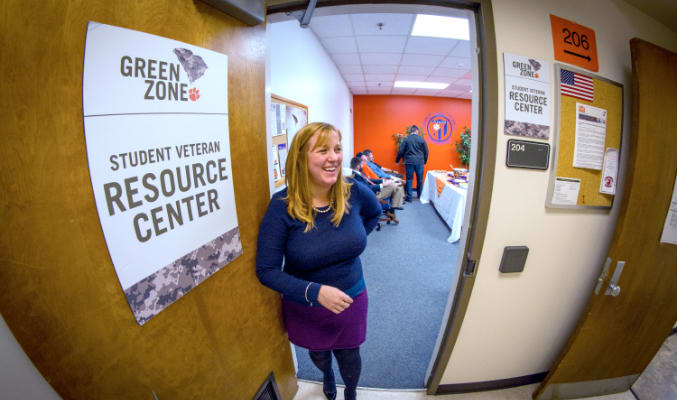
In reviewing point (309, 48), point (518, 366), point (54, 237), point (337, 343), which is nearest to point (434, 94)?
point (309, 48)

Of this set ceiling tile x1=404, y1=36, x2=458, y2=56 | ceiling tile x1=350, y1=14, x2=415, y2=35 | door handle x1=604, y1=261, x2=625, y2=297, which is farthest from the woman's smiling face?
ceiling tile x1=404, y1=36, x2=458, y2=56

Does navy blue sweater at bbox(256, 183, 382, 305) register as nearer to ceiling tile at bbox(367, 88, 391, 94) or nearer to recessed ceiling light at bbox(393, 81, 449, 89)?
recessed ceiling light at bbox(393, 81, 449, 89)

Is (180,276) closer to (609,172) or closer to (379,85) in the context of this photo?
(609,172)

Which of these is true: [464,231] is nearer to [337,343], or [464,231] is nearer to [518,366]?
[337,343]

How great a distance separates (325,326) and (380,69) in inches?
169

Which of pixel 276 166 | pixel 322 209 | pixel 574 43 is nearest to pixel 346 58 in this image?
pixel 276 166

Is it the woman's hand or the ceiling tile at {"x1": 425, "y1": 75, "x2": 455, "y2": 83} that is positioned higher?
the ceiling tile at {"x1": 425, "y1": 75, "x2": 455, "y2": 83}

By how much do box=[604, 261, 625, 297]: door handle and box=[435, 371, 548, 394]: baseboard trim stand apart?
72 cm

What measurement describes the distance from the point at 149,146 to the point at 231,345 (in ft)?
2.46

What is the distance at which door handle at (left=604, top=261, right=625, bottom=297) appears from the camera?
976 millimetres

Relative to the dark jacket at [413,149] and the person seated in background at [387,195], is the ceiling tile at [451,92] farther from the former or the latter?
the person seated in background at [387,195]

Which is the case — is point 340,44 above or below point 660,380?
above

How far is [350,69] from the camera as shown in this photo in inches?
156

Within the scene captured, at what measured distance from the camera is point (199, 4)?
0.63 m
